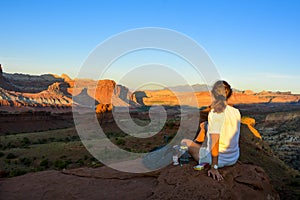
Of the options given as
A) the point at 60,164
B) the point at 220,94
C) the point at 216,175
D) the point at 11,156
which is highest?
the point at 220,94

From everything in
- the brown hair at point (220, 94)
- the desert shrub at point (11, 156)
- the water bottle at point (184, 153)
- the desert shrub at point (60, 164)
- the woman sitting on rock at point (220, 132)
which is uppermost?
the brown hair at point (220, 94)

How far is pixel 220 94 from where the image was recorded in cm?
537

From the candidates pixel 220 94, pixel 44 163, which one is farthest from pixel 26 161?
pixel 220 94

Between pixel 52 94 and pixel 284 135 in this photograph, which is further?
pixel 52 94

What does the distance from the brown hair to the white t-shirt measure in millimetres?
114

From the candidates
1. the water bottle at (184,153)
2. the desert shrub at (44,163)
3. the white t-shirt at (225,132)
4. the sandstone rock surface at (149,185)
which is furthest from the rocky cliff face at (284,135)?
the white t-shirt at (225,132)

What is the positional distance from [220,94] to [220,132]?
2.34ft

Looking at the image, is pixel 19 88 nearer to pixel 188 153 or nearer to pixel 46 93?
pixel 46 93

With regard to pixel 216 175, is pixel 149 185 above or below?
below

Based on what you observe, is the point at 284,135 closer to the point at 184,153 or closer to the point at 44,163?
the point at 44,163

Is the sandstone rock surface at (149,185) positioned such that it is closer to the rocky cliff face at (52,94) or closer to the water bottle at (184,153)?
the water bottle at (184,153)

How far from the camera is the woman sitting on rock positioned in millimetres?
5242

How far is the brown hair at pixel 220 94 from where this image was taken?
5.25m

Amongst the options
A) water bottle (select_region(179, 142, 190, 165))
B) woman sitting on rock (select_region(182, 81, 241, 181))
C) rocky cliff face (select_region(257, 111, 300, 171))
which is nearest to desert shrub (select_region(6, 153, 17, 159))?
water bottle (select_region(179, 142, 190, 165))
